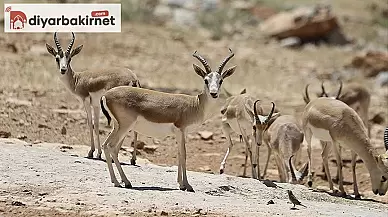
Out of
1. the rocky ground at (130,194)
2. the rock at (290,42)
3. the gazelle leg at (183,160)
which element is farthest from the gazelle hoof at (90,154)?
the rock at (290,42)

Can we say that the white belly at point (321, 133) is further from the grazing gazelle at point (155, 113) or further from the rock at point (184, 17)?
the rock at point (184, 17)

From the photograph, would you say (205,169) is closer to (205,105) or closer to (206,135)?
(206,135)

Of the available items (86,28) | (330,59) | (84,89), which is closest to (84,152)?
(84,89)

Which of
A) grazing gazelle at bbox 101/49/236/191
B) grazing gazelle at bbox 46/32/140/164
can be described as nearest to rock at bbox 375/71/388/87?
grazing gazelle at bbox 46/32/140/164

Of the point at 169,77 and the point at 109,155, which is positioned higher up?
the point at 169,77

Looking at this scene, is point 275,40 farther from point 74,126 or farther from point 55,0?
point 74,126

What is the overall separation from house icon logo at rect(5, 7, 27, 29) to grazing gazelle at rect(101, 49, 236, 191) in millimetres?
11920

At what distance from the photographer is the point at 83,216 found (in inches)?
412

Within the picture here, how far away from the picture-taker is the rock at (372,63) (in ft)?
105

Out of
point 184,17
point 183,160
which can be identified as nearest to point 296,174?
point 183,160

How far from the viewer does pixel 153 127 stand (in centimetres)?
1237

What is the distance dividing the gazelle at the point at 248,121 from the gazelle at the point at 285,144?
0.50 meters

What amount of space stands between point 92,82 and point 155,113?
257 cm

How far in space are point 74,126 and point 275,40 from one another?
62.8 feet
